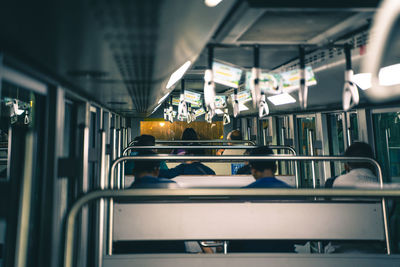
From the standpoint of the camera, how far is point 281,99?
551cm

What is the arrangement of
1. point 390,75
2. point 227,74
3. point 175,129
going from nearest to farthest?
1. point 227,74
2. point 390,75
3. point 175,129

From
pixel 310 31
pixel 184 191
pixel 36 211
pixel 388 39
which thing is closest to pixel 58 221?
pixel 36 211

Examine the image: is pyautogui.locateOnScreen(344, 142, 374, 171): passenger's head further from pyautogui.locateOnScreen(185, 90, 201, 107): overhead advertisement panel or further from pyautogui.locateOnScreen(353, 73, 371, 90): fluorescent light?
pyautogui.locateOnScreen(185, 90, 201, 107): overhead advertisement panel

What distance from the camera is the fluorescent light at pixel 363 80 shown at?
11.2 ft

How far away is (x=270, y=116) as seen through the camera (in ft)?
23.6

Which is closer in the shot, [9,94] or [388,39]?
[388,39]

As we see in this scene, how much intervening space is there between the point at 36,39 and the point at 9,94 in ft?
15.9

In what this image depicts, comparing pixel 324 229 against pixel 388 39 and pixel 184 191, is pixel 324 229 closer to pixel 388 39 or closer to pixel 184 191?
pixel 184 191

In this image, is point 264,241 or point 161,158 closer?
point 264,241

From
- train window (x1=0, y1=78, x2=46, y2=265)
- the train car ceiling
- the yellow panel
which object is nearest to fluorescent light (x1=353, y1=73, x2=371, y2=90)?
the train car ceiling

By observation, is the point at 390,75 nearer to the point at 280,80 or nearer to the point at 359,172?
the point at 359,172

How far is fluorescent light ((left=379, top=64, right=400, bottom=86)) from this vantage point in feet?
10.0

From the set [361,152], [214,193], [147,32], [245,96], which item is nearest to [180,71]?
[147,32]

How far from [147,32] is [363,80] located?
312 centimetres
